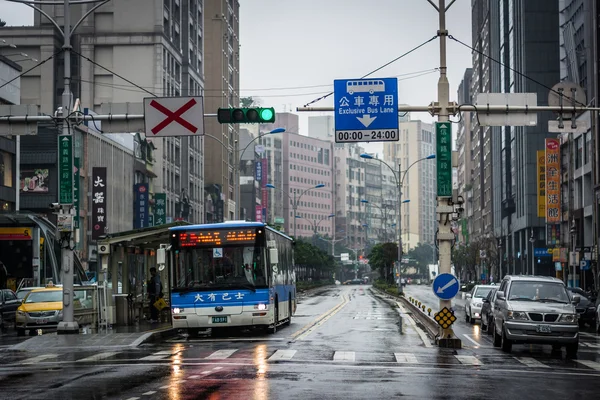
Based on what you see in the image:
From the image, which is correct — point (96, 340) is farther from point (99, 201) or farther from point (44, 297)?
point (99, 201)

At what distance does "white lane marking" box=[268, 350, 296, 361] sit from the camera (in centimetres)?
2053

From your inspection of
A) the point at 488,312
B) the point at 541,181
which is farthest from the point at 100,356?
the point at 541,181

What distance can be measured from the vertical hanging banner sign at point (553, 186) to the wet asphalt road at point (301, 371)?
5512 cm

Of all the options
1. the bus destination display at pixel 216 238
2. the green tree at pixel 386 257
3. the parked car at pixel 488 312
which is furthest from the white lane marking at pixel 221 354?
the green tree at pixel 386 257

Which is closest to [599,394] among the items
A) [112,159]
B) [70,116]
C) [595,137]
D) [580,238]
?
[70,116]

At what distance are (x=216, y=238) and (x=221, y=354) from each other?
7.12 m

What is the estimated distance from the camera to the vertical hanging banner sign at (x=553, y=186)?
80.9m

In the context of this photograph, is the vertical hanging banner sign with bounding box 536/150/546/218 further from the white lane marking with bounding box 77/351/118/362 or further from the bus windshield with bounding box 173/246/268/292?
the white lane marking with bounding box 77/351/118/362

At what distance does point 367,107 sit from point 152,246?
39.2 ft

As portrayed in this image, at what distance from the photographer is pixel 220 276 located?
93.1 ft

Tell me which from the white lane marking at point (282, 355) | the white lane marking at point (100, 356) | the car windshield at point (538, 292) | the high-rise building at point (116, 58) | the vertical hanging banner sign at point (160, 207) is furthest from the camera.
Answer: the vertical hanging banner sign at point (160, 207)

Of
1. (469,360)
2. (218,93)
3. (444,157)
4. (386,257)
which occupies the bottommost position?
(469,360)

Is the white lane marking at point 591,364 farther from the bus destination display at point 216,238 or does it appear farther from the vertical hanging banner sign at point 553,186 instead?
the vertical hanging banner sign at point 553,186

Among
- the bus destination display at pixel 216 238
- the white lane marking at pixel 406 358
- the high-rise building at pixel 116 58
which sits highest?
the high-rise building at pixel 116 58
